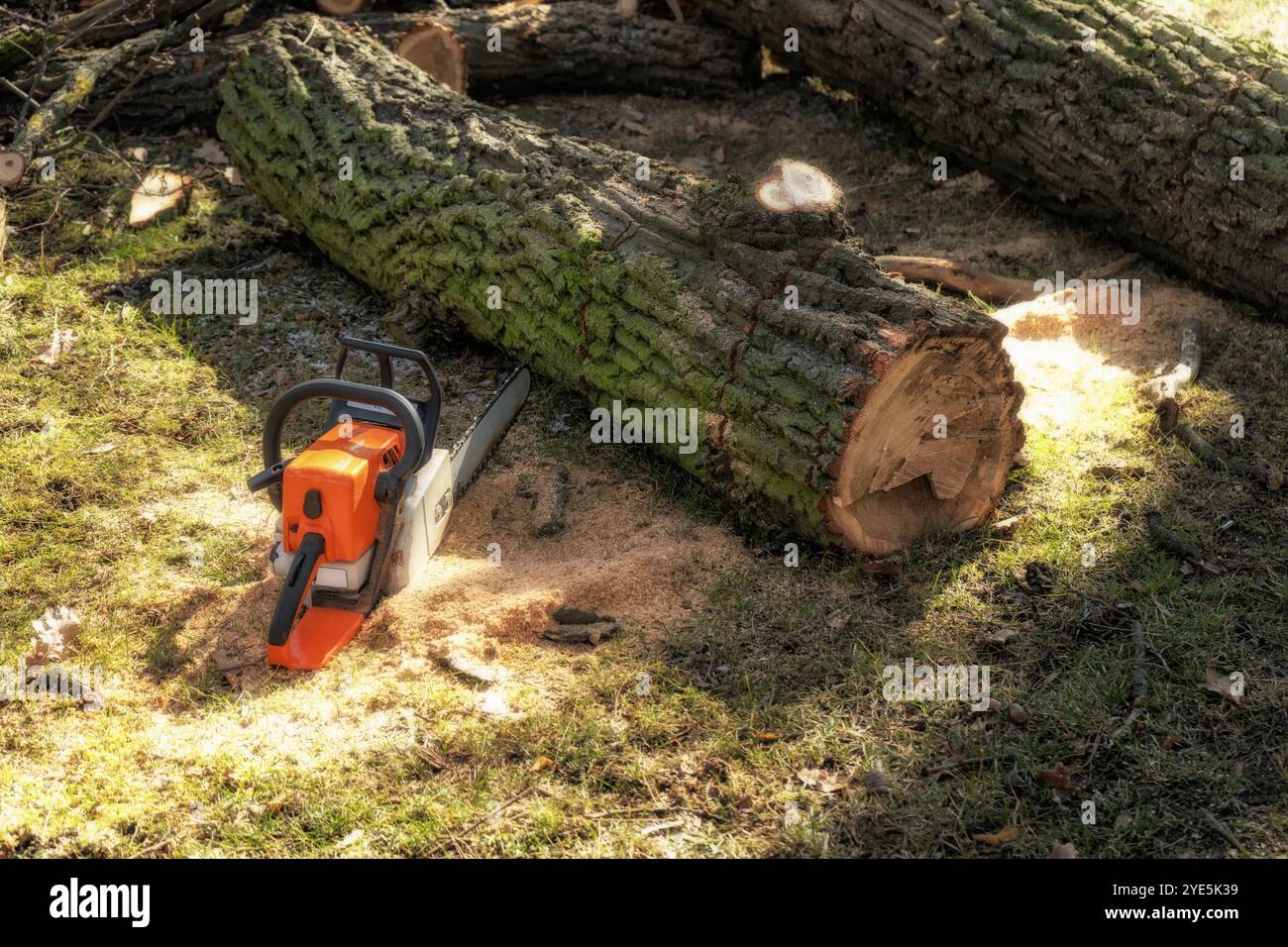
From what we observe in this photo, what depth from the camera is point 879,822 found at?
136 inches

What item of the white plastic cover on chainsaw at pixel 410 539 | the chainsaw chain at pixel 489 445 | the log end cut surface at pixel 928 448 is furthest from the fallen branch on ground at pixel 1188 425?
the white plastic cover on chainsaw at pixel 410 539

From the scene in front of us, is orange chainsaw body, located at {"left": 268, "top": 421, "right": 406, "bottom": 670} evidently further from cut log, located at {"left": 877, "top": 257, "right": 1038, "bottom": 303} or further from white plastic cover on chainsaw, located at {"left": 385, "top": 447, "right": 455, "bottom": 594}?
cut log, located at {"left": 877, "top": 257, "right": 1038, "bottom": 303}

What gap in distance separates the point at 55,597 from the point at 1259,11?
835 cm

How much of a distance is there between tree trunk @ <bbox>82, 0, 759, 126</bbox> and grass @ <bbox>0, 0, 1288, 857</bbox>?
12.5 ft

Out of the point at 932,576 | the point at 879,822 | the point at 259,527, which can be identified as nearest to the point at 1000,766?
the point at 879,822

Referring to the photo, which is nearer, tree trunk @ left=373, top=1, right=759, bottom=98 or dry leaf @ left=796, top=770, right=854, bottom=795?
dry leaf @ left=796, top=770, right=854, bottom=795

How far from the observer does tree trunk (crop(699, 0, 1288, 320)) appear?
5.89 meters

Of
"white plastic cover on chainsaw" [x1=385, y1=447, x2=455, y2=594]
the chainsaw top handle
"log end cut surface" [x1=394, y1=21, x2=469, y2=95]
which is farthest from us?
"log end cut surface" [x1=394, y1=21, x2=469, y2=95]

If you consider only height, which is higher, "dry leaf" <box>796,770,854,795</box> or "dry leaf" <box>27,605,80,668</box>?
"dry leaf" <box>796,770,854,795</box>

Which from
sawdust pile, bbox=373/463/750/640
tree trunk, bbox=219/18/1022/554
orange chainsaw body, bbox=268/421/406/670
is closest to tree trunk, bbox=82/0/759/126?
tree trunk, bbox=219/18/1022/554

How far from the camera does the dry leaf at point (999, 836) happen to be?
3.37m

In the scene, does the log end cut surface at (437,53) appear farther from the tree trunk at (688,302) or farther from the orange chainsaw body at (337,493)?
the orange chainsaw body at (337,493)
